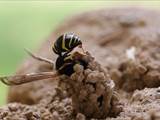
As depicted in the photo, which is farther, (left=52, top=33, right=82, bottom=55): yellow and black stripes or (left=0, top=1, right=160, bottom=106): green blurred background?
(left=0, top=1, right=160, bottom=106): green blurred background

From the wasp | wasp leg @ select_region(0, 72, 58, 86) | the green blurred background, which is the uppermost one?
the wasp

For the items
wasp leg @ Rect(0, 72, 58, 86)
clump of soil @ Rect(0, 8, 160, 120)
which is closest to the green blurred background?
clump of soil @ Rect(0, 8, 160, 120)

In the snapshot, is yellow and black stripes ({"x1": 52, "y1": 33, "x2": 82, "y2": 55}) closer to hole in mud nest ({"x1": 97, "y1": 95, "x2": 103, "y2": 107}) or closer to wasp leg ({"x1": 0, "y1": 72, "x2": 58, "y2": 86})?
wasp leg ({"x1": 0, "y1": 72, "x2": 58, "y2": 86})

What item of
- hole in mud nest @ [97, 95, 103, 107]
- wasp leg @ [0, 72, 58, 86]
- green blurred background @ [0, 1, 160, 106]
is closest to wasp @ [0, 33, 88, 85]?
wasp leg @ [0, 72, 58, 86]

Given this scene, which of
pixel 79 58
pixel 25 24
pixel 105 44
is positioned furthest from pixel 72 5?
pixel 79 58

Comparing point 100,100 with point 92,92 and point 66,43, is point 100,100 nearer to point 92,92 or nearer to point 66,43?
point 92,92

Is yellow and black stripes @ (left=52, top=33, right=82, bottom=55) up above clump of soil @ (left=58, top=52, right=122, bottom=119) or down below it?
above

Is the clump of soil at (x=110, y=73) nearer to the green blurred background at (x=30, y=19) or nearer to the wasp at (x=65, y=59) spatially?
the wasp at (x=65, y=59)

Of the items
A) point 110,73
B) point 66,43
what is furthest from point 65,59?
point 110,73
